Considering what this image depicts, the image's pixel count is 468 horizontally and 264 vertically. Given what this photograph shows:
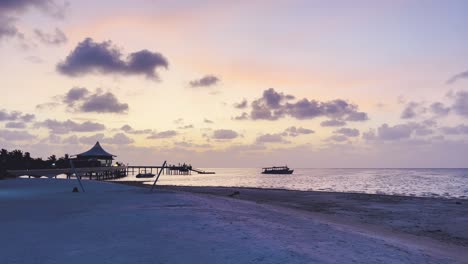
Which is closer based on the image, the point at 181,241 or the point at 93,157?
the point at 181,241

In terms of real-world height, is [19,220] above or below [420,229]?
above

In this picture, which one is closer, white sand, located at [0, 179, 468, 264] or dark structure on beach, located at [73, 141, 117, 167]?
white sand, located at [0, 179, 468, 264]

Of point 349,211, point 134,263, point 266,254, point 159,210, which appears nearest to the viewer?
point 134,263

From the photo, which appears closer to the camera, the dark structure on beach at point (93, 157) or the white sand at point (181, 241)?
the white sand at point (181, 241)

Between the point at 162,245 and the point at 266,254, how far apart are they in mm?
2762

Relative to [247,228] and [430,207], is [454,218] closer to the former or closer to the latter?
[430,207]

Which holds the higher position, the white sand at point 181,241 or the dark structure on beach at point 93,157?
the dark structure on beach at point 93,157

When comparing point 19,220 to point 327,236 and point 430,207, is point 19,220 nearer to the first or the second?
point 327,236

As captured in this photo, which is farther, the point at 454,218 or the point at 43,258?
the point at 454,218

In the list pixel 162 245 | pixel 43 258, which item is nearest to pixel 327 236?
pixel 162 245

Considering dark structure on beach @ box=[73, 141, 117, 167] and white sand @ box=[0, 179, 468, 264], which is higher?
dark structure on beach @ box=[73, 141, 117, 167]

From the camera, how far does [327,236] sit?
1223 centimetres

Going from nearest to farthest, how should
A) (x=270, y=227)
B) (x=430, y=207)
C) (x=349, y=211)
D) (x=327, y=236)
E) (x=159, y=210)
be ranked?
(x=327, y=236) < (x=270, y=227) < (x=159, y=210) < (x=349, y=211) < (x=430, y=207)

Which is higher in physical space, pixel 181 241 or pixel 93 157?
pixel 93 157
